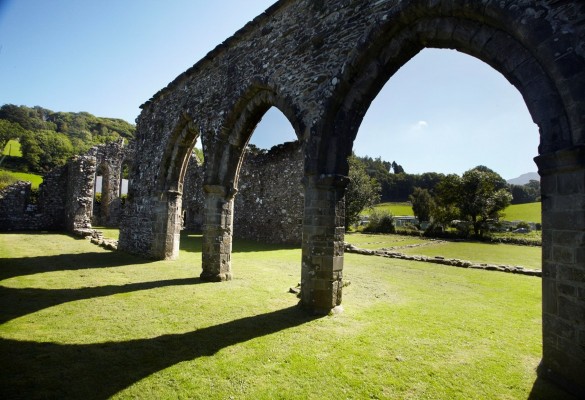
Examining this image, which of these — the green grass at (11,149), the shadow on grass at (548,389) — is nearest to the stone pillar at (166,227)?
the shadow on grass at (548,389)

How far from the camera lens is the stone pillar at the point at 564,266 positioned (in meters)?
2.96

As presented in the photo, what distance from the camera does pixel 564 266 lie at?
311 centimetres

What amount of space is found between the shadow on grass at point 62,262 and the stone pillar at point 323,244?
6.91 meters

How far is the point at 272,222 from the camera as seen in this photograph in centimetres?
1752

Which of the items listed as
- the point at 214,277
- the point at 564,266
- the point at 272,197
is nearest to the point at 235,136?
the point at 214,277

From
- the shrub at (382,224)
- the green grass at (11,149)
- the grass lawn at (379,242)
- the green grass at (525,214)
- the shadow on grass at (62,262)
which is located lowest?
the grass lawn at (379,242)

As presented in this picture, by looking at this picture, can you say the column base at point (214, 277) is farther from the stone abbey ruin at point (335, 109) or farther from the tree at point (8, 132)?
the tree at point (8, 132)

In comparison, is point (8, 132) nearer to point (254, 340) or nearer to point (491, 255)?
point (254, 340)

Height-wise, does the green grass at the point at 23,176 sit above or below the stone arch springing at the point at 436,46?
above

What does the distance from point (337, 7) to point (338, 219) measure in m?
4.09

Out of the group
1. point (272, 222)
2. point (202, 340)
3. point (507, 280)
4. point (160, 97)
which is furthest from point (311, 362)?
point (272, 222)

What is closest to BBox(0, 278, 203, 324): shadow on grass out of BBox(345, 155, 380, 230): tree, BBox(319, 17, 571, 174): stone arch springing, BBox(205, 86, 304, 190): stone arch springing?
BBox(205, 86, 304, 190): stone arch springing

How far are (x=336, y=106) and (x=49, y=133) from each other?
186 feet

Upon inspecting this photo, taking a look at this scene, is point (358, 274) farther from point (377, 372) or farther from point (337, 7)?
point (337, 7)
